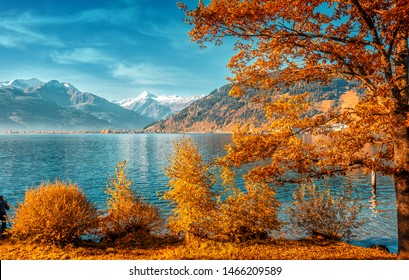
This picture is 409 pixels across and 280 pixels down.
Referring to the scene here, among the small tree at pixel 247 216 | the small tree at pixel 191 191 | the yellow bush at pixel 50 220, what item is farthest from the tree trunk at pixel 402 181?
the yellow bush at pixel 50 220

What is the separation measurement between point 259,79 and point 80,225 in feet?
39.9

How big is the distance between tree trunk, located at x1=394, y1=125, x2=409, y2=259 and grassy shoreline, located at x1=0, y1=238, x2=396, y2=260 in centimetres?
286

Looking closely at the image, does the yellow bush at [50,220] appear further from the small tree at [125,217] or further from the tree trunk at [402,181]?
the tree trunk at [402,181]

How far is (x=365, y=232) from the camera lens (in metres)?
27.3

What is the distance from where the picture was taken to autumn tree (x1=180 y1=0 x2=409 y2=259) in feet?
39.5

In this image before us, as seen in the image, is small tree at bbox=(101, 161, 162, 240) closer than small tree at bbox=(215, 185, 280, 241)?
No

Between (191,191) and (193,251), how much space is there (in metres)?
3.45

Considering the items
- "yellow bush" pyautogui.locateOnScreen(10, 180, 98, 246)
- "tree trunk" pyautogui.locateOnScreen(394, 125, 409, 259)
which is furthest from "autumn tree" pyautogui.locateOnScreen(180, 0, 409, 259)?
"yellow bush" pyautogui.locateOnScreen(10, 180, 98, 246)

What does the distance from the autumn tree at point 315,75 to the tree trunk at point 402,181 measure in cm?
3

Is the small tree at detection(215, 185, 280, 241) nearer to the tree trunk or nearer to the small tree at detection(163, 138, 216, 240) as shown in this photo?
the small tree at detection(163, 138, 216, 240)

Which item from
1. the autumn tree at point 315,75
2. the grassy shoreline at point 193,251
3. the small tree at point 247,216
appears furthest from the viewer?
the small tree at point 247,216

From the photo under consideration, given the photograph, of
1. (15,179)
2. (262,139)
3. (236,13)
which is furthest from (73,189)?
(15,179)

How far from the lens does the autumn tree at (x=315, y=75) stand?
12.0 m

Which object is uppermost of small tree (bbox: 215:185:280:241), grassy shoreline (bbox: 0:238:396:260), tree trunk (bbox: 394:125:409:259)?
tree trunk (bbox: 394:125:409:259)
